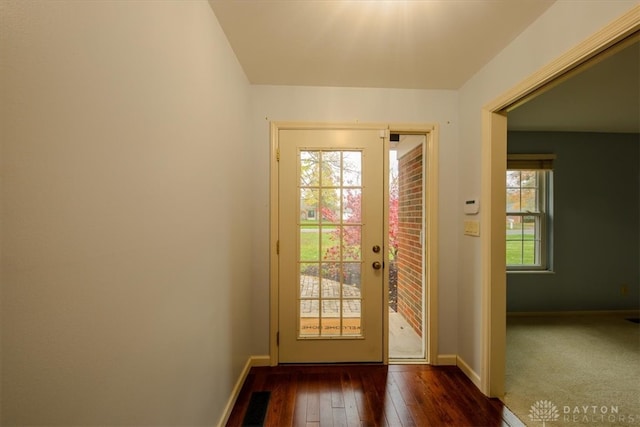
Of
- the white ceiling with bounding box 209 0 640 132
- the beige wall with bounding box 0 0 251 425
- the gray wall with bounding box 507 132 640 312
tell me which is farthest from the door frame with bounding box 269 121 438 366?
the gray wall with bounding box 507 132 640 312

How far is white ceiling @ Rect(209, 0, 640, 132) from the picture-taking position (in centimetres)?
145

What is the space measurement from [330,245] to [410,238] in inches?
48.7

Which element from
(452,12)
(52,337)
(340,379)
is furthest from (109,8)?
(340,379)

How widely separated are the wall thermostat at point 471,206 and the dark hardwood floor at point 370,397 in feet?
4.36

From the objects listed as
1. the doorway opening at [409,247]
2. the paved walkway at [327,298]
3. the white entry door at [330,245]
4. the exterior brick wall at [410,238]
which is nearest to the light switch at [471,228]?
the doorway opening at [409,247]

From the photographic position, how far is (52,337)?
1.89 ft

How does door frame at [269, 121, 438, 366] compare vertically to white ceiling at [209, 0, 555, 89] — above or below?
below

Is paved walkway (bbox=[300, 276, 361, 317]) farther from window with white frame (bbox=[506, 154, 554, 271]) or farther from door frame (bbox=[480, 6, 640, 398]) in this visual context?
window with white frame (bbox=[506, 154, 554, 271])

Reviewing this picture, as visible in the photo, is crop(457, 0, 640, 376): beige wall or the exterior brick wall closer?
crop(457, 0, 640, 376): beige wall

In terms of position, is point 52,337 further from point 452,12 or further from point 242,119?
point 452,12

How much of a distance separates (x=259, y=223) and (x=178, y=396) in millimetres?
1357

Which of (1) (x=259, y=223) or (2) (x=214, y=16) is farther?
(1) (x=259, y=223)

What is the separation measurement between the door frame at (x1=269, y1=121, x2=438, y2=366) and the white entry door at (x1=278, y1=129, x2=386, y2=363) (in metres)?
0.04

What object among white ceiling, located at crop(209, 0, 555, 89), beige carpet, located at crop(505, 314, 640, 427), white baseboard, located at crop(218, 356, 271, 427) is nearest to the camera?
white ceiling, located at crop(209, 0, 555, 89)
